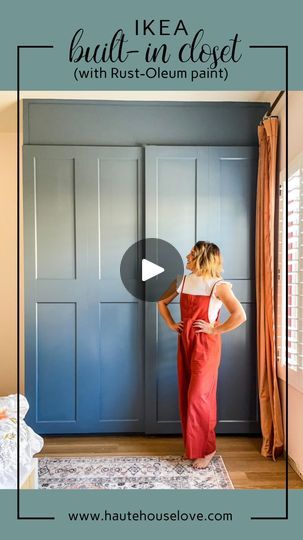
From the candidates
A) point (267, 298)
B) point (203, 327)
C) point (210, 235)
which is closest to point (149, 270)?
point (210, 235)

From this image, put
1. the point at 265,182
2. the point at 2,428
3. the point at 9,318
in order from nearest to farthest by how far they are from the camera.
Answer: the point at 2,428 < the point at 265,182 < the point at 9,318

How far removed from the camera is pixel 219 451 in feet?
8.68

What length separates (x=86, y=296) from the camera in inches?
113

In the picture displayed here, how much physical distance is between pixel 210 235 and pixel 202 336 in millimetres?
796

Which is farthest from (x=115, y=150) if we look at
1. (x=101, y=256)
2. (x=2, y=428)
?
(x=2, y=428)

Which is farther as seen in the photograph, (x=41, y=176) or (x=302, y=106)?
(x=41, y=176)

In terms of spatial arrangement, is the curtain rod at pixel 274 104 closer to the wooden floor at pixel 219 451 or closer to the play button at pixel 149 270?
the play button at pixel 149 270

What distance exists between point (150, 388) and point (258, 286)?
1.03m

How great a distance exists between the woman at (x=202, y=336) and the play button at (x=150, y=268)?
1.37 ft

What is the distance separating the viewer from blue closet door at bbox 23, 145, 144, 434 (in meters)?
2.85

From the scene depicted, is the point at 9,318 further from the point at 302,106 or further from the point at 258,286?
the point at 302,106

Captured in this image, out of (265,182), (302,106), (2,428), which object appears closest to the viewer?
(2,428)

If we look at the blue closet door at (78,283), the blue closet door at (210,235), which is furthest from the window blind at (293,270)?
the blue closet door at (78,283)

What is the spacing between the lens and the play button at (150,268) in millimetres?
2848
